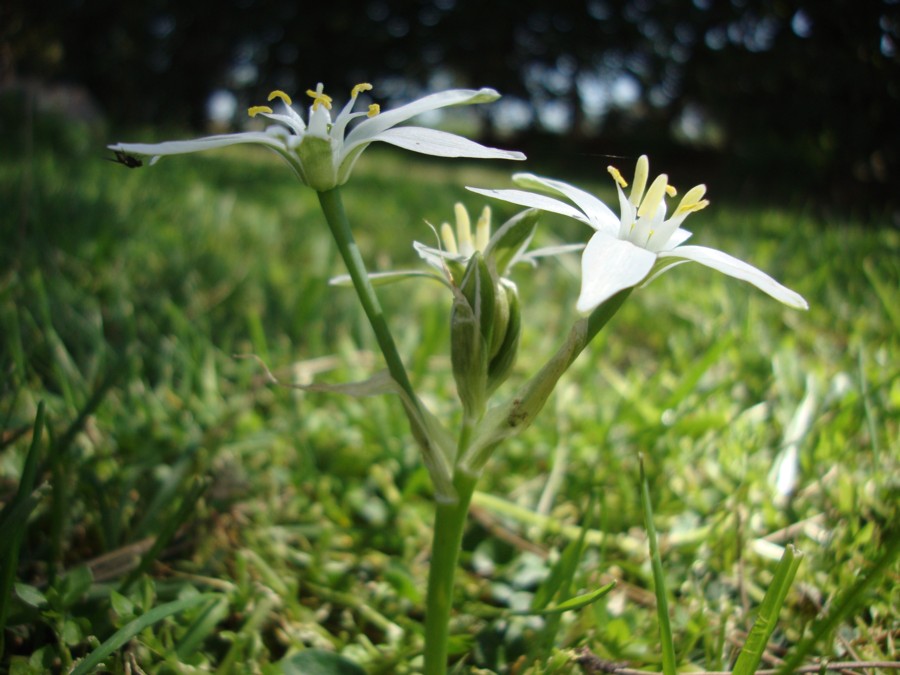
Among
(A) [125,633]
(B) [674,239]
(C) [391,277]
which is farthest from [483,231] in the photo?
(A) [125,633]

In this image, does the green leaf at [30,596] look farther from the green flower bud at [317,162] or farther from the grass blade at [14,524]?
the green flower bud at [317,162]

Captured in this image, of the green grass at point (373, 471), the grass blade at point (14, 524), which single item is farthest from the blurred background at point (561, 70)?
the grass blade at point (14, 524)

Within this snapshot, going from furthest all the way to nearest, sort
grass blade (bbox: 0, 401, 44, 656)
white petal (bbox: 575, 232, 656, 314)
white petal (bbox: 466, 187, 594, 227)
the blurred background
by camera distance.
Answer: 1. the blurred background
2. grass blade (bbox: 0, 401, 44, 656)
3. white petal (bbox: 466, 187, 594, 227)
4. white petal (bbox: 575, 232, 656, 314)

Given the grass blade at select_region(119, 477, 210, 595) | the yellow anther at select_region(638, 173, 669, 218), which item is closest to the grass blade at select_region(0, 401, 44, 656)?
the grass blade at select_region(119, 477, 210, 595)

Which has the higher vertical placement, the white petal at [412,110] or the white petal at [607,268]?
the white petal at [412,110]

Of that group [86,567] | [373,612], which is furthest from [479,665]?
[86,567]

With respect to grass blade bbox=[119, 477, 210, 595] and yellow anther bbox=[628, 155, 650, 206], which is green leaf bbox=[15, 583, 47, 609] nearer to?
grass blade bbox=[119, 477, 210, 595]

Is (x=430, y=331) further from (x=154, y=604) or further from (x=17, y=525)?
(x=17, y=525)
